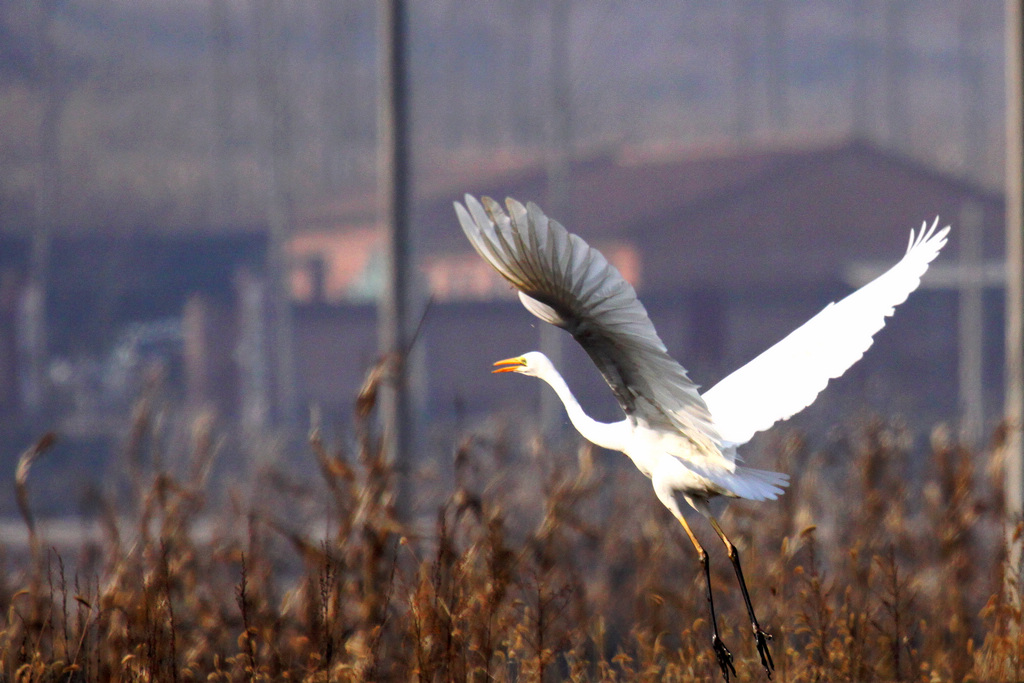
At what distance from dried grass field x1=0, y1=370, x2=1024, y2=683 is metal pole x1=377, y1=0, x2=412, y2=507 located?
1.92ft

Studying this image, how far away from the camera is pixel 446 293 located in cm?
2750

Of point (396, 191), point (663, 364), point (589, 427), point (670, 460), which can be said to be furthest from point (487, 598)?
point (396, 191)

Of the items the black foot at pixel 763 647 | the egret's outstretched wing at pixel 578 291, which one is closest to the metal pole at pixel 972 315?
the black foot at pixel 763 647

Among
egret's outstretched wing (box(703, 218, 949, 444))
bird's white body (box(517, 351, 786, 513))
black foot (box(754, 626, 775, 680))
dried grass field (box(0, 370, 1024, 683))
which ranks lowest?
dried grass field (box(0, 370, 1024, 683))

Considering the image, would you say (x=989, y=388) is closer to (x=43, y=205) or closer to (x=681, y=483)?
(x=43, y=205)

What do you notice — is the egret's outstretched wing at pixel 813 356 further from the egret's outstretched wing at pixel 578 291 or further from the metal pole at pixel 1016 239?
the metal pole at pixel 1016 239

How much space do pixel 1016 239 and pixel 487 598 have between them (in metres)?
4.13

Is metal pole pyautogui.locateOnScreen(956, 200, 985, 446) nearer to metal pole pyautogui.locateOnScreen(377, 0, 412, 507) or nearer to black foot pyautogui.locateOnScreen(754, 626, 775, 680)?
metal pole pyautogui.locateOnScreen(377, 0, 412, 507)

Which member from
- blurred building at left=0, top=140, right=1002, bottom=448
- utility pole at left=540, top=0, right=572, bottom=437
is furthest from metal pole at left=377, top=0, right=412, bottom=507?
blurred building at left=0, top=140, right=1002, bottom=448

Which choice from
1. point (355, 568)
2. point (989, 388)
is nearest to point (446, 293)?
point (989, 388)

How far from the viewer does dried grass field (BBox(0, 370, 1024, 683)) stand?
4.05m

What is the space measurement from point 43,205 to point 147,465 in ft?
34.7

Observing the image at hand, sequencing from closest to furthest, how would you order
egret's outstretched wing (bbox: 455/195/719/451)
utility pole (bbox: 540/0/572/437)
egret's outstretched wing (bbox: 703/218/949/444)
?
egret's outstretched wing (bbox: 455/195/719/451), egret's outstretched wing (bbox: 703/218/949/444), utility pole (bbox: 540/0/572/437)

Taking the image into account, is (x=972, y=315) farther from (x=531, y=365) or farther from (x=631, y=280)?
(x=531, y=365)
